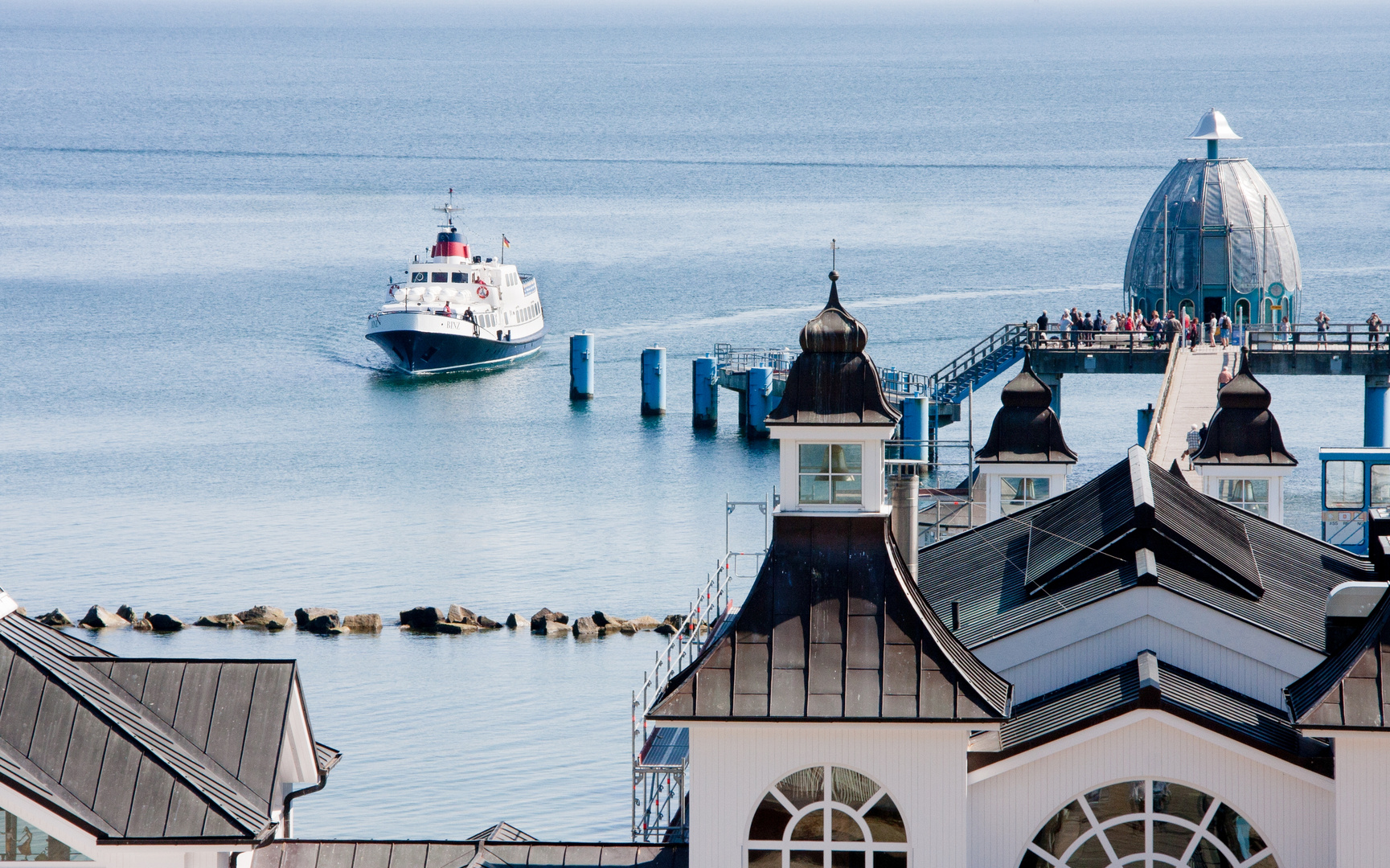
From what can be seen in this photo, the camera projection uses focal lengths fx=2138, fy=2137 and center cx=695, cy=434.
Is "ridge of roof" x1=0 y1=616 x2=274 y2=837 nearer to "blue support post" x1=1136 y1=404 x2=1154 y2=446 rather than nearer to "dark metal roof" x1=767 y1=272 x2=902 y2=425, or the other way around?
"dark metal roof" x1=767 y1=272 x2=902 y2=425

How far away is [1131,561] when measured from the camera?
72.2 feet

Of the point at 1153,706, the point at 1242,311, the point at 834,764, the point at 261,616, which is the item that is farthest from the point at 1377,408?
the point at 834,764

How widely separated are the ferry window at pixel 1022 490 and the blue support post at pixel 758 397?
134 feet

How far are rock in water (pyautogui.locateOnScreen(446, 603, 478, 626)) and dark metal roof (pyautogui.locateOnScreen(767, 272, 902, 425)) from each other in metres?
33.3

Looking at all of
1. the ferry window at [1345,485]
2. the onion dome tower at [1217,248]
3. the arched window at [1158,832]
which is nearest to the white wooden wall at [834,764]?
the arched window at [1158,832]

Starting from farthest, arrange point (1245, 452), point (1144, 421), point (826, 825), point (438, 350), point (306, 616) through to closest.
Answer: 1. point (438, 350)
2. point (1144, 421)
3. point (306, 616)
4. point (1245, 452)
5. point (826, 825)

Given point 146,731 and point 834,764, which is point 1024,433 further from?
point 146,731

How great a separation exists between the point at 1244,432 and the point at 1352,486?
11.9m

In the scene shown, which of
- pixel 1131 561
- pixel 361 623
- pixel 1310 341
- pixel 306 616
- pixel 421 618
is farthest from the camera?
pixel 1310 341

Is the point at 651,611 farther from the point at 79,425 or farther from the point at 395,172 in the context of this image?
the point at 395,172

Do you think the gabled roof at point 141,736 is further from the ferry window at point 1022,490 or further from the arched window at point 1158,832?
the ferry window at point 1022,490

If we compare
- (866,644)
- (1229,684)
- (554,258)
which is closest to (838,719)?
(866,644)

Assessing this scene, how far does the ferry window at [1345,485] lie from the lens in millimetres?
44312

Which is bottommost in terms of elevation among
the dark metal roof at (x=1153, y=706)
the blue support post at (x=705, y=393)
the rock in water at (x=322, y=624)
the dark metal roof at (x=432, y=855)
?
the dark metal roof at (x=432, y=855)
